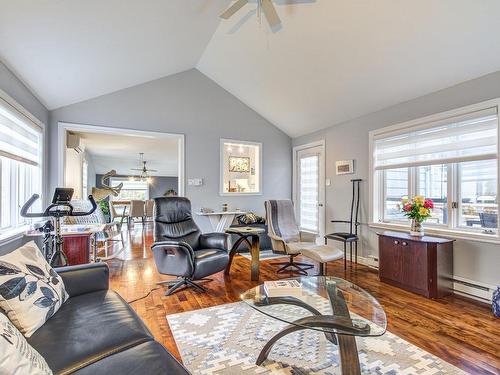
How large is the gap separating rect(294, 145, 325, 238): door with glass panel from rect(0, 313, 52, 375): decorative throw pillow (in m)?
4.72

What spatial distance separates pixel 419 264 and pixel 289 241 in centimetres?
165

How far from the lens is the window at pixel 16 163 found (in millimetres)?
2705

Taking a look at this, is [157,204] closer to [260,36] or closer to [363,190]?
[260,36]

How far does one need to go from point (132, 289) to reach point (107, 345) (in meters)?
2.12

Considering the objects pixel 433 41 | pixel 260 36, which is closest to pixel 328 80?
pixel 260 36

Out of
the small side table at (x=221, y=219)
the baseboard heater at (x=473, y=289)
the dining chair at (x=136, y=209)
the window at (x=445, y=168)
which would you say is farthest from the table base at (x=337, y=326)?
the dining chair at (x=136, y=209)

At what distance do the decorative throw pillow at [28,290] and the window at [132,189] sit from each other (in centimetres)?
1052

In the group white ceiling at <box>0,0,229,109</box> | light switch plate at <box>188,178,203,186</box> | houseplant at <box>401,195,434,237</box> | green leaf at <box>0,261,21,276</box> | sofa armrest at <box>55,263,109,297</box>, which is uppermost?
white ceiling at <box>0,0,229,109</box>

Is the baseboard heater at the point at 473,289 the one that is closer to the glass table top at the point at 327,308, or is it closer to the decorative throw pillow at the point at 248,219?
the glass table top at the point at 327,308

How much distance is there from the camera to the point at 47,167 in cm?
397

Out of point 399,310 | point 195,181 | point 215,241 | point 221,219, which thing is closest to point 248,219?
point 221,219

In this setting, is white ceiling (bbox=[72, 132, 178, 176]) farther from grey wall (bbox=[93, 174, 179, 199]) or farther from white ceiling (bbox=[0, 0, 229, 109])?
white ceiling (bbox=[0, 0, 229, 109])

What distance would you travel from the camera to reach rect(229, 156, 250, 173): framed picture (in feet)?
18.8

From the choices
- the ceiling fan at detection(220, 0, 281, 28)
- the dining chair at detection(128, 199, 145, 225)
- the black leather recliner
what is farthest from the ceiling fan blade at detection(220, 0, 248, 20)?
the dining chair at detection(128, 199, 145, 225)
